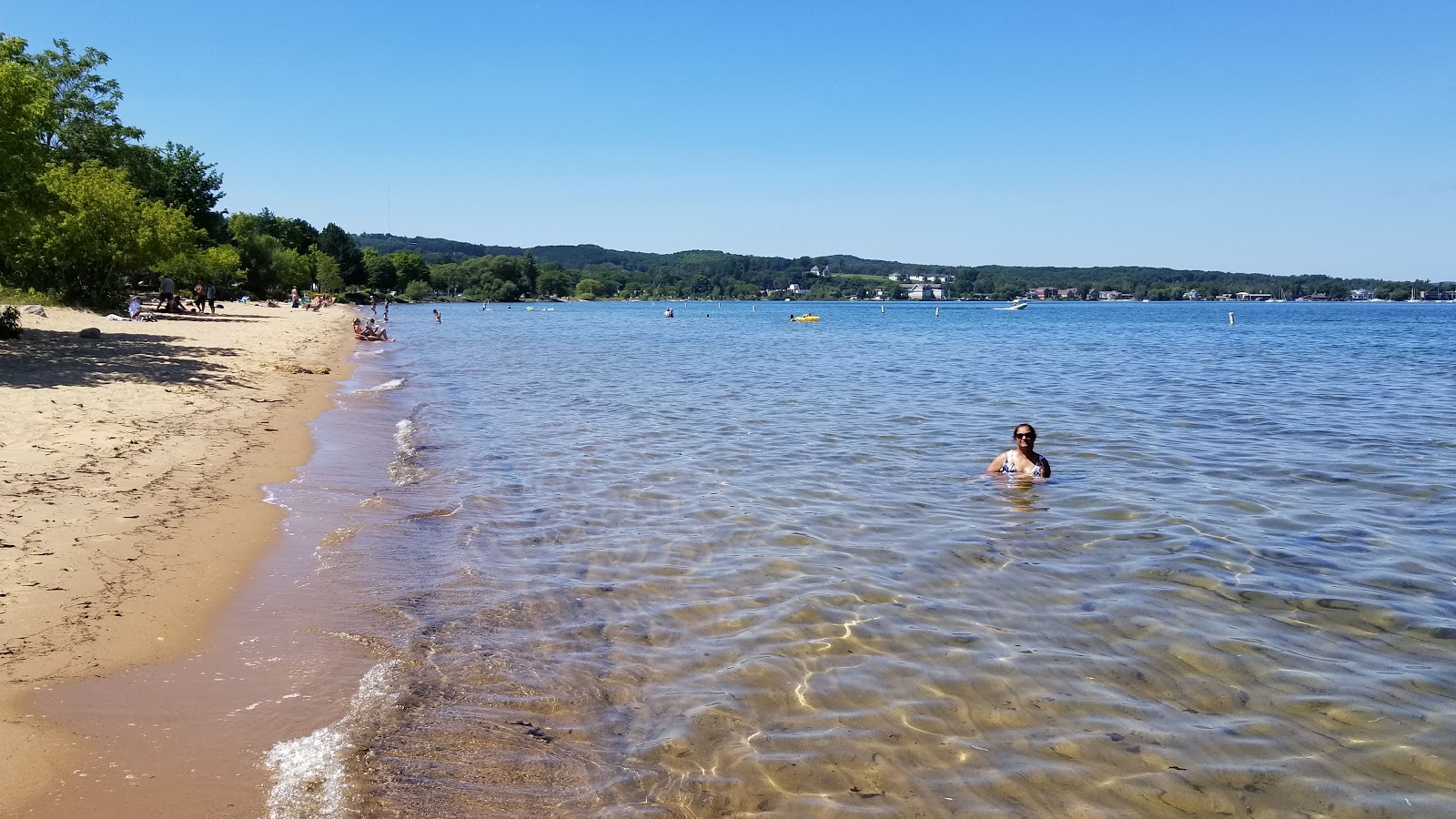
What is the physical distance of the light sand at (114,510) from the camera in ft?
17.1

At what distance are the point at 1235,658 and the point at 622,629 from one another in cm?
409

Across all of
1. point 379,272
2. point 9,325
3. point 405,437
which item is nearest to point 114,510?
point 405,437

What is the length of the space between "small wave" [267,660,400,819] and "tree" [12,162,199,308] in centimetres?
3224

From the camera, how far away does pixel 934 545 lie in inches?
335

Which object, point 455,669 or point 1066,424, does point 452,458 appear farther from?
point 1066,424

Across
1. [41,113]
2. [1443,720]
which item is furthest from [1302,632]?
[41,113]

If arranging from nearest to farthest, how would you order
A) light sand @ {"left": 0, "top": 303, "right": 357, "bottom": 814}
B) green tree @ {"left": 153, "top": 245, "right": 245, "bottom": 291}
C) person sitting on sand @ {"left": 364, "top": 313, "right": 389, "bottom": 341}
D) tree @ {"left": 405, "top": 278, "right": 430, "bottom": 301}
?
light sand @ {"left": 0, "top": 303, "right": 357, "bottom": 814} → person sitting on sand @ {"left": 364, "top": 313, "right": 389, "bottom": 341} → green tree @ {"left": 153, "top": 245, "right": 245, "bottom": 291} → tree @ {"left": 405, "top": 278, "right": 430, "bottom": 301}

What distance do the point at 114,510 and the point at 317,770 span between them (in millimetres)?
5615

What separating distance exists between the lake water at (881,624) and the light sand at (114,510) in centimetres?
86

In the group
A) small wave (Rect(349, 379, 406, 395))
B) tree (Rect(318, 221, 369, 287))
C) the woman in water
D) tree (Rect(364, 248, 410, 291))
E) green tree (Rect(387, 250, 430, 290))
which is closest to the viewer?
the woman in water

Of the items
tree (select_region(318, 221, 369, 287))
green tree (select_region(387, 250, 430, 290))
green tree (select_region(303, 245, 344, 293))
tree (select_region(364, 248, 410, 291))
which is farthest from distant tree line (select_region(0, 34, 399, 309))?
green tree (select_region(387, 250, 430, 290))

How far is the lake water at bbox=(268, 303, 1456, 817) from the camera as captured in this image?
4.34 metres

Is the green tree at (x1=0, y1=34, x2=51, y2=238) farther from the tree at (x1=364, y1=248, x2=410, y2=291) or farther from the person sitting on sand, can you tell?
the tree at (x1=364, y1=248, x2=410, y2=291)

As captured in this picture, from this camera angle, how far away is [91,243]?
3334 centimetres
